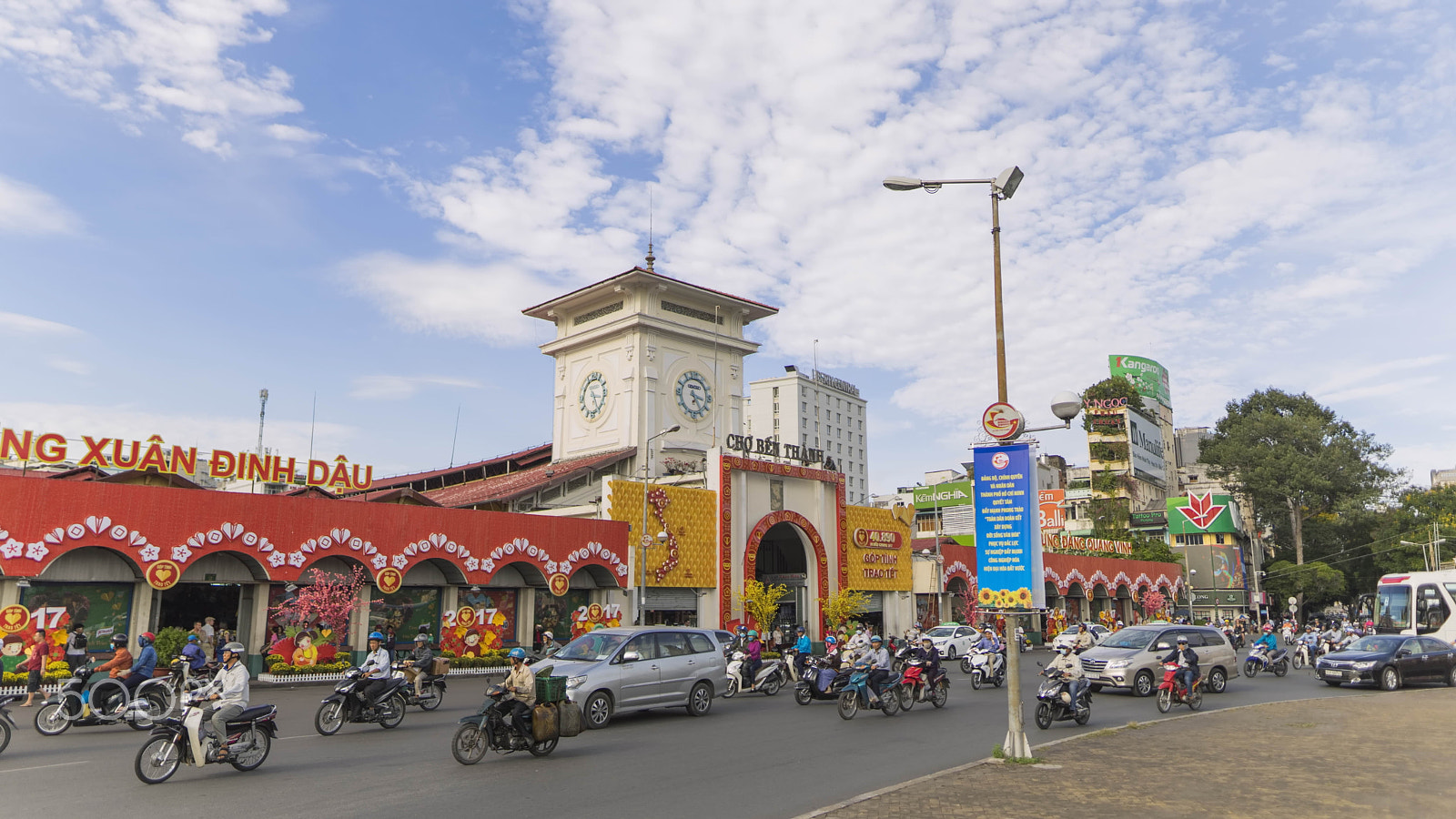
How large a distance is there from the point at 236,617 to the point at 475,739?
56.2 ft

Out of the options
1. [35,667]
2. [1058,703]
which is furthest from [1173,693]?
[35,667]

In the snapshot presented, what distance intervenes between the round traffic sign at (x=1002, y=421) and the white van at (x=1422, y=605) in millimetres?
25400

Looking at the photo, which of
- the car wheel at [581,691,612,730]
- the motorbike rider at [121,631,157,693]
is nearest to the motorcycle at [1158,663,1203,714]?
the car wheel at [581,691,612,730]

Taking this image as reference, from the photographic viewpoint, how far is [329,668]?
2548 cm

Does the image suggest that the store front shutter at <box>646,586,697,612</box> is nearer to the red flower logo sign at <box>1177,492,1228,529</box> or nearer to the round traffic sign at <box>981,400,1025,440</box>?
the round traffic sign at <box>981,400,1025,440</box>

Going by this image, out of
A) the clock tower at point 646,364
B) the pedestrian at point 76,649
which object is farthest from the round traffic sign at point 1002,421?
the clock tower at point 646,364

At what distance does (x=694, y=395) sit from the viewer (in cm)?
4859

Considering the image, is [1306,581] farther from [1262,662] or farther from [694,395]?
[694,395]

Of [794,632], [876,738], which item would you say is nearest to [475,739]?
[876,738]

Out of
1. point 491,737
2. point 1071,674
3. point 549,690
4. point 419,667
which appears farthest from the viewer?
point 419,667

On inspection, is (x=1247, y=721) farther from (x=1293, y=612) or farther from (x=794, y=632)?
(x=1293, y=612)

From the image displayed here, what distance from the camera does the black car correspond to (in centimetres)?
2361

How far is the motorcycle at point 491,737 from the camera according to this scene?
1227 centimetres

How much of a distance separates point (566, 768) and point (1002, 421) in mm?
7629
